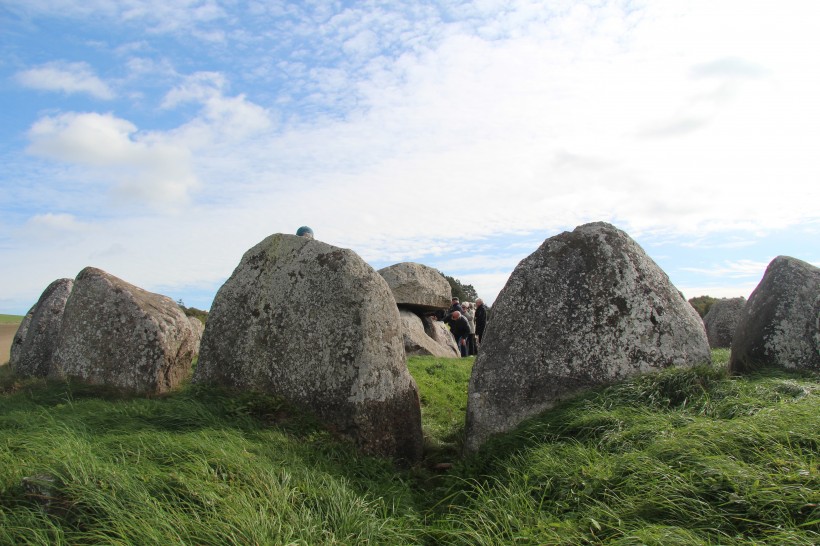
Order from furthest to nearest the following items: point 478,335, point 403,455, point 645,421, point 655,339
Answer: point 478,335
point 403,455
point 655,339
point 645,421

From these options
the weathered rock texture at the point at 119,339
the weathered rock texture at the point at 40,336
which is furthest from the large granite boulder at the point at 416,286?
the weathered rock texture at the point at 119,339

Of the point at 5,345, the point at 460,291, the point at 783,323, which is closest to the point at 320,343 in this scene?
the point at 783,323

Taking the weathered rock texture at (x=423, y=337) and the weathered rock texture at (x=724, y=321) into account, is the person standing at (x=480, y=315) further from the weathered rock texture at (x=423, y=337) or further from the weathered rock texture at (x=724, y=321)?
the weathered rock texture at (x=724, y=321)

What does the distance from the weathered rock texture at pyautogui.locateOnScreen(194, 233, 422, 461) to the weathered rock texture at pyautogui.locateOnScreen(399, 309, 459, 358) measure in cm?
782

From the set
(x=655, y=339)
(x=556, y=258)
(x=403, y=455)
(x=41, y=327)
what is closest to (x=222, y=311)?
(x=403, y=455)

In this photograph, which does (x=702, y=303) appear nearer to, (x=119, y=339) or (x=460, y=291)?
(x=460, y=291)

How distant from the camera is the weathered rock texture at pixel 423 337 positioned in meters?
17.9

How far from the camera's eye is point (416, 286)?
69.7ft

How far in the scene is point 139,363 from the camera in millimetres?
9688

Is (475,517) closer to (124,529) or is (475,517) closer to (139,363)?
(124,529)

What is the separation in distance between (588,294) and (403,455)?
9.67 ft

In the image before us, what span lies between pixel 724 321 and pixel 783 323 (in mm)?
12703

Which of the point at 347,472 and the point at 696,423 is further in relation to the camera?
the point at 347,472

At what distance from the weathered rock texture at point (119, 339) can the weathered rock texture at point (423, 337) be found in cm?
682
